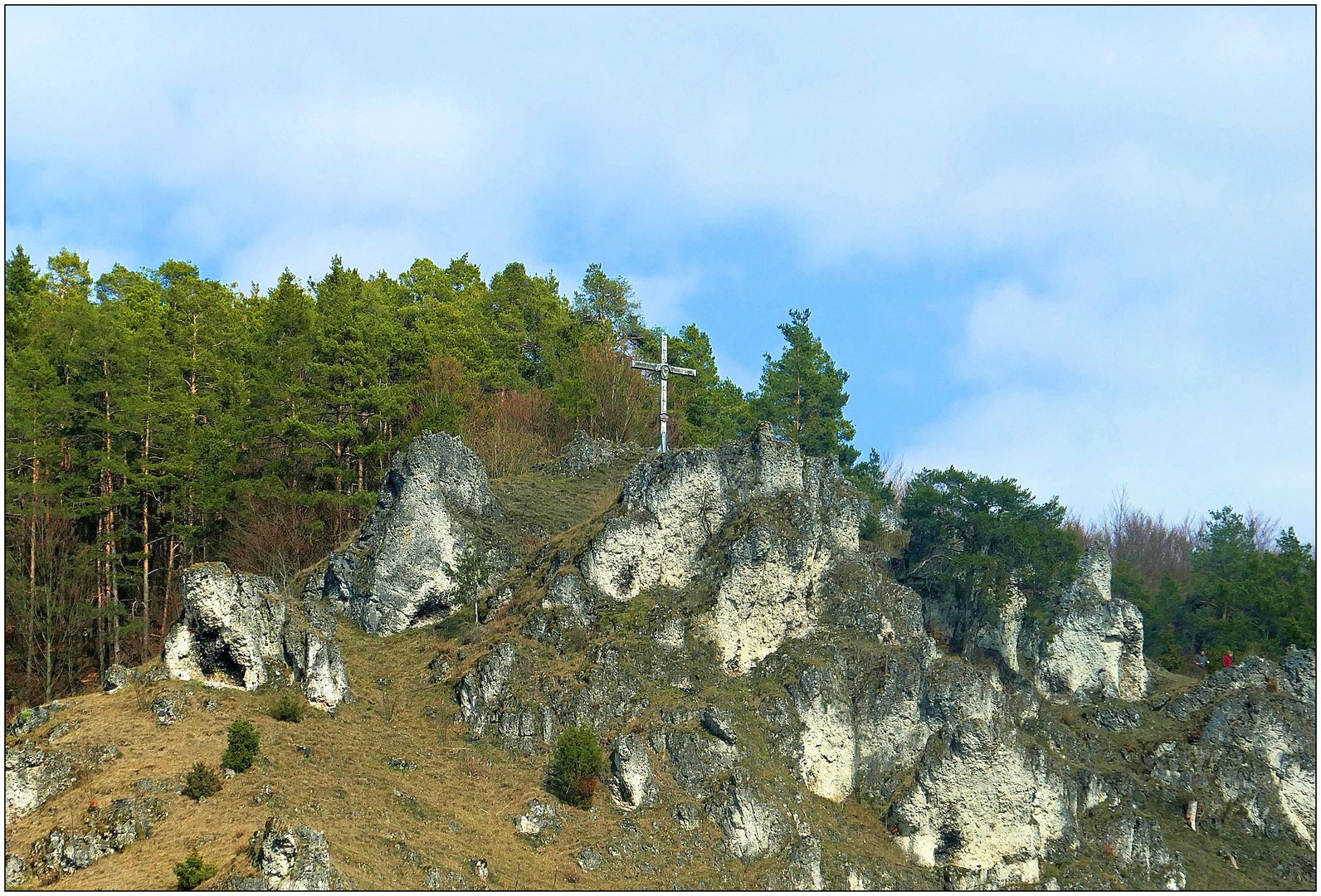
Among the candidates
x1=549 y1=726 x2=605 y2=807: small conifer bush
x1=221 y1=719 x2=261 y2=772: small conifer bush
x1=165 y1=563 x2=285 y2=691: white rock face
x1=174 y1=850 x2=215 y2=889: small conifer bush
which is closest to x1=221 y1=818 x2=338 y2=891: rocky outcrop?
x1=174 y1=850 x2=215 y2=889: small conifer bush

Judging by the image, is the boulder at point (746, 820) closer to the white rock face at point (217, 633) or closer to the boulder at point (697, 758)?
the boulder at point (697, 758)

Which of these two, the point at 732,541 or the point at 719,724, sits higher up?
the point at 732,541

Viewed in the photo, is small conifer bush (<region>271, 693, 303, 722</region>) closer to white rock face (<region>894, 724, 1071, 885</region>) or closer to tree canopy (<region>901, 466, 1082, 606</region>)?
white rock face (<region>894, 724, 1071, 885</region>)

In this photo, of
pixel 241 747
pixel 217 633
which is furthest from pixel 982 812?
pixel 217 633

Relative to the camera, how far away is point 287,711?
1331 inches

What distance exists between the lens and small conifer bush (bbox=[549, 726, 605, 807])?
34.4 metres

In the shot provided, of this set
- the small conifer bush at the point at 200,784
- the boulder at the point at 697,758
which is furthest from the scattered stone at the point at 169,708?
the boulder at the point at 697,758

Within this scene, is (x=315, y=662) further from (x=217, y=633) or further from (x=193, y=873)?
(x=193, y=873)

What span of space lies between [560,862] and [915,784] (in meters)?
14.4

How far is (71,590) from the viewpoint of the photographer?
44406 millimetres

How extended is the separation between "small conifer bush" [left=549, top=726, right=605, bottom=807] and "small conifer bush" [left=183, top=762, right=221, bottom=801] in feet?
32.0

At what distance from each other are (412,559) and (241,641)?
9.07m

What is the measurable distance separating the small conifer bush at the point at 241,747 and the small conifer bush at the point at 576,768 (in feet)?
28.5

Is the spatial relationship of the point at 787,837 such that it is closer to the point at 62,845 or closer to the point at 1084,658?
the point at 62,845
